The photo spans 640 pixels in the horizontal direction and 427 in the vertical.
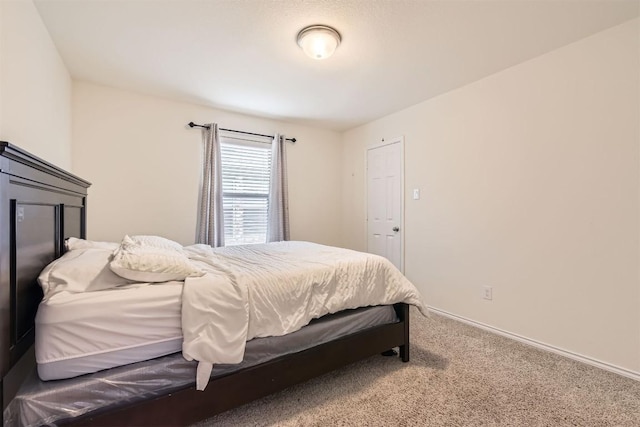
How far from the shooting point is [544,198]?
2.35 meters

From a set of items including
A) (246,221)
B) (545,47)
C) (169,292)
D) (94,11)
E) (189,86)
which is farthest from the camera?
(246,221)

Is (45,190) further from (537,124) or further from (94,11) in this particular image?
(537,124)

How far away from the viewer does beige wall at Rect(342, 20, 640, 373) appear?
6.52ft

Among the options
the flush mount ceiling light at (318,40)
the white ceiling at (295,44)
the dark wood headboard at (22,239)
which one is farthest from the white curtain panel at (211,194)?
the flush mount ceiling light at (318,40)

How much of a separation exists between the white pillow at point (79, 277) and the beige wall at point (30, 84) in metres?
0.72

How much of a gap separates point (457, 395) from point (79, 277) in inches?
82.7

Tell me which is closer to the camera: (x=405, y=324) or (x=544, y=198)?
(x=405, y=324)

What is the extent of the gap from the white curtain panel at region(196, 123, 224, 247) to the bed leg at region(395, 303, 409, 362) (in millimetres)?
2220

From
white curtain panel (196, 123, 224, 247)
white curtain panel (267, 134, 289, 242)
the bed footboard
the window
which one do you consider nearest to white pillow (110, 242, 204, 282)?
the bed footboard

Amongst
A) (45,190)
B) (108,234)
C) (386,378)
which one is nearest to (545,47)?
(386,378)

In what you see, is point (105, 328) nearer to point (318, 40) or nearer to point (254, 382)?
point (254, 382)

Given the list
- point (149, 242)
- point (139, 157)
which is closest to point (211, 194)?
point (139, 157)

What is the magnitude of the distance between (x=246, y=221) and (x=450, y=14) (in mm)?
3025

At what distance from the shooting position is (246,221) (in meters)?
3.85
